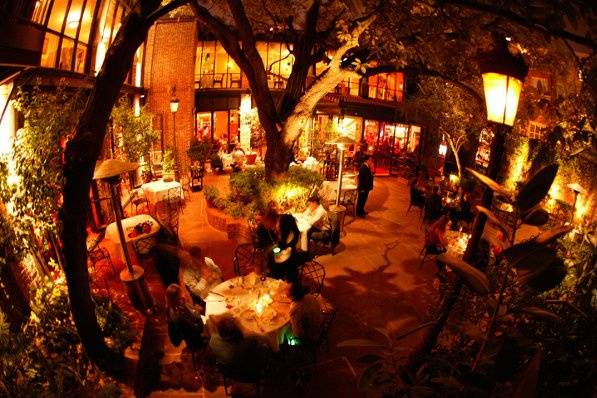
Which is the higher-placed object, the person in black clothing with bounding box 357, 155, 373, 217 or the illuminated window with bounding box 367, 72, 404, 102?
the illuminated window with bounding box 367, 72, 404, 102

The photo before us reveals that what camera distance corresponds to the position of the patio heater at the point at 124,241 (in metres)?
5.56

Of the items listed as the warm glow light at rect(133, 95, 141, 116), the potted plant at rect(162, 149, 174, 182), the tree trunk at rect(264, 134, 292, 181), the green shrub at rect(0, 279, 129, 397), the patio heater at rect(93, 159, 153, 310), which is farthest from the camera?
the warm glow light at rect(133, 95, 141, 116)

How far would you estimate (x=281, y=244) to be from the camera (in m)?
7.17

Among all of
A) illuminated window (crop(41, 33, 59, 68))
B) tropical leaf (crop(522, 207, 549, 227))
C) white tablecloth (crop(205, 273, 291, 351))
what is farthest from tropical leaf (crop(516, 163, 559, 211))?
illuminated window (crop(41, 33, 59, 68))

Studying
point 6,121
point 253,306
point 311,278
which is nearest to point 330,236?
point 311,278

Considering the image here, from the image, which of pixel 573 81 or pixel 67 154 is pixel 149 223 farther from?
pixel 573 81

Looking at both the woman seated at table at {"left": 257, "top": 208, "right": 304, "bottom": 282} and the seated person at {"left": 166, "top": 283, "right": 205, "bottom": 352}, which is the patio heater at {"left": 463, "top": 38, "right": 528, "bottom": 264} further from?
the woman seated at table at {"left": 257, "top": 208, "right": 304, "bottom": 282}

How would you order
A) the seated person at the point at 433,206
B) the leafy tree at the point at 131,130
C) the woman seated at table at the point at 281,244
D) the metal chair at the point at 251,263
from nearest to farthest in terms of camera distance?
the woman seated at table at the point at 281,244, the metal chair at the point at 251,263, the seated person at the point at 433,206, the leafy tree at the point at 131,130

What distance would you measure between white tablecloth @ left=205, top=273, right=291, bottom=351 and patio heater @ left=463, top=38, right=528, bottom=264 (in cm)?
306

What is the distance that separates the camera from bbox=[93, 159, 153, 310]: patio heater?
5.56m

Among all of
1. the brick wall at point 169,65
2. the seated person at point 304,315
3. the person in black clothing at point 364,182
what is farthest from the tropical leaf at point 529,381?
the brick wall at point 169,65

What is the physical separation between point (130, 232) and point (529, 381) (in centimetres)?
733

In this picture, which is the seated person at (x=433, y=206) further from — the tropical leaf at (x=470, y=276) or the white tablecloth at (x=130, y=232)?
the tropical leaf at (x=470, y=276)

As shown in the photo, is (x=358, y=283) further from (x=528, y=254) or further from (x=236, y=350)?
(x=528, y=254)
